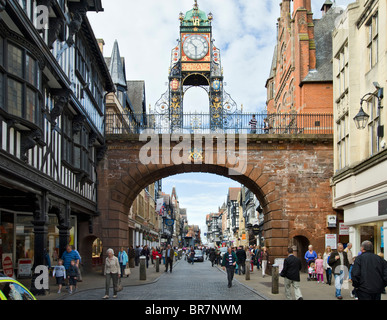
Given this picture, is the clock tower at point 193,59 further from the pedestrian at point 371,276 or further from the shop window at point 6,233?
the pedestrian at point 371,276

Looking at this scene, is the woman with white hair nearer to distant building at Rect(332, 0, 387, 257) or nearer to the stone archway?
distant building at Rect(332, 0, 387, 257)

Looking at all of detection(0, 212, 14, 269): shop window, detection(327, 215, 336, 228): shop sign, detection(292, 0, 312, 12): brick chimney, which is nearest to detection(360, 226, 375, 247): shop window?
detection(327, 215, 336, 228): shop sign

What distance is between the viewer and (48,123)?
15.7 m

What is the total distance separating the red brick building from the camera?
2977 centimetres

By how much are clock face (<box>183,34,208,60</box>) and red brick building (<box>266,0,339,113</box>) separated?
219 inches

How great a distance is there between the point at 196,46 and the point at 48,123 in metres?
16.3

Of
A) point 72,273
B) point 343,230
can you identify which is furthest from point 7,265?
point 343,230

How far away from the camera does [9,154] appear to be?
11.5 meters

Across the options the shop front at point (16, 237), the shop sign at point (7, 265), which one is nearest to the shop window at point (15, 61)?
the shop front at point (16, 237)

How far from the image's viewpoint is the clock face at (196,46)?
30.4 m

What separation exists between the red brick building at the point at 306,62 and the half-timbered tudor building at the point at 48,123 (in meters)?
11.2

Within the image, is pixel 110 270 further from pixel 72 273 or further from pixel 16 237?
pixel 16 237
